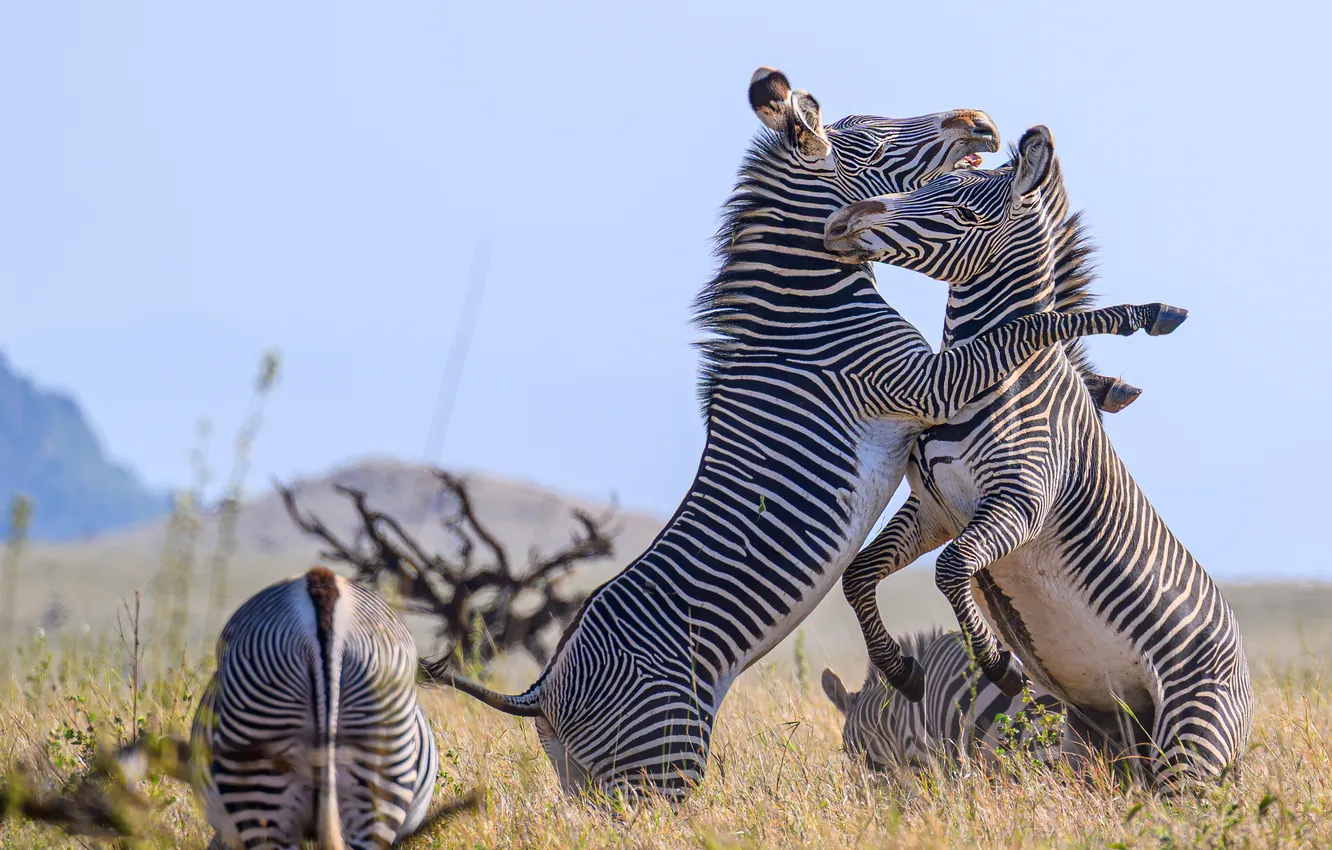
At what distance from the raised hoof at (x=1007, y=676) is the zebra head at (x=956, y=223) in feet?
5.47

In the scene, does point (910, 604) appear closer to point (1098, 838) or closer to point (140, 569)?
point (140, 569)

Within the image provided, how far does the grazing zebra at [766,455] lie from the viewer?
16.6ft

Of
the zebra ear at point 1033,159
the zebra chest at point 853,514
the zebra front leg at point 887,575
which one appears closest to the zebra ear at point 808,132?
the zebra ear at point 1033,159

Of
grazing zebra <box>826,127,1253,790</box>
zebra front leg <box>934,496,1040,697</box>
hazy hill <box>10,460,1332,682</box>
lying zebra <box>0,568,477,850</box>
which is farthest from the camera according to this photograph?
hazy hill <box>10,460,1332,682</box>

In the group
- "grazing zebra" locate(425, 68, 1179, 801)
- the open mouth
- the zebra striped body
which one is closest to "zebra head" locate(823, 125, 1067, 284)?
"grazing zebra" locate(425, 68, 1179, 801)

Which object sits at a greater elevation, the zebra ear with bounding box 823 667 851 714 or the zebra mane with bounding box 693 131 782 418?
the zebra mane with bounding box 693 131 782 418

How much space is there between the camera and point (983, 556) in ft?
16.4

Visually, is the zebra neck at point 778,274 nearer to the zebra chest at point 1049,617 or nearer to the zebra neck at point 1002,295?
the zebra neck at point 1002,295

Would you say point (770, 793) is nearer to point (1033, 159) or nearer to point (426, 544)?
point (1033, 159)

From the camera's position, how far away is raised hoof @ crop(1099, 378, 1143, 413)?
6.21m

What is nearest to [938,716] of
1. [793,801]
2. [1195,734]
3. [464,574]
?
[1195,734]

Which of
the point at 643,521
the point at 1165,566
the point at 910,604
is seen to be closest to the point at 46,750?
the point at 1165,566

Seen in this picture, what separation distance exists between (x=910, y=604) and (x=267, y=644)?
116 ft

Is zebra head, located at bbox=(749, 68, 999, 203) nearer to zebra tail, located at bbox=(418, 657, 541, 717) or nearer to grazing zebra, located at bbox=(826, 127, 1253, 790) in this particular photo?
grazing zebra, located at bbox=(826, 127, 1253, 790)
